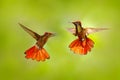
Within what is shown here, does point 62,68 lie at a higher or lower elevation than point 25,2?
lower

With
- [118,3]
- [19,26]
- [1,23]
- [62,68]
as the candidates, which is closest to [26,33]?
[19,26]

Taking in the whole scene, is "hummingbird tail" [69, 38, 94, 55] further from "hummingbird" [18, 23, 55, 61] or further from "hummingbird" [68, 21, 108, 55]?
"hummingbird" [18, 23, 55, 61]

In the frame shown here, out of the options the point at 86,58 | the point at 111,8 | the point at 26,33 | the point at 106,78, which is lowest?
the point at 106,78

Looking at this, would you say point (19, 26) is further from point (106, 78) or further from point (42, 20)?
point (106, 78)

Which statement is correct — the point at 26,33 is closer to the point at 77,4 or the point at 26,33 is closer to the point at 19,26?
the point at 19,26

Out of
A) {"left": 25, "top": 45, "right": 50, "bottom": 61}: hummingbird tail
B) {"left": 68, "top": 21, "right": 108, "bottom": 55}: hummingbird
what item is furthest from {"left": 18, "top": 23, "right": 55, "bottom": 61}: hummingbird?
{"left": 68, "top": 21, "right": 108, "bottom": 55}: hummingbird

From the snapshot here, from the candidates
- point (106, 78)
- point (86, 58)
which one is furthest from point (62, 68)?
point (106, 78)

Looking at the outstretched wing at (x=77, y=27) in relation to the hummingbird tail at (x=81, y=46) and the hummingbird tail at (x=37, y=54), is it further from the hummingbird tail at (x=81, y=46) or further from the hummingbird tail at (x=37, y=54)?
→ the hummingbird tail at (x=37, y=54)
